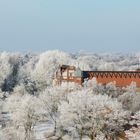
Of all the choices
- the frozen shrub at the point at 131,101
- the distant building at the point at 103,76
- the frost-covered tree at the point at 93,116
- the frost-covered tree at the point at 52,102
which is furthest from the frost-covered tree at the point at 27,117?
the distant building at the point at 103,76

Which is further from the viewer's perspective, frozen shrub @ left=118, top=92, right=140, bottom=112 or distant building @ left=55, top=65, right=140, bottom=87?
distant building @ left=55, top=65, right=140, bottom=87

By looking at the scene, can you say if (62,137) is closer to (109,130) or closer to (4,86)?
(109,130)

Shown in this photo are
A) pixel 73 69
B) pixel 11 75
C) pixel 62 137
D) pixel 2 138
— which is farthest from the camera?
pixel 11 75

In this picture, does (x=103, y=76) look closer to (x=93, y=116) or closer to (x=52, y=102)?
(x=52, y=102)

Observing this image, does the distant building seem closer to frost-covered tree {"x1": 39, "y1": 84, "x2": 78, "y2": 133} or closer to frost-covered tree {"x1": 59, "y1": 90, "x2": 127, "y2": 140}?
frost-covered tree {"x1": 39, "y1": 84, "x2": 78, "y2": 133}

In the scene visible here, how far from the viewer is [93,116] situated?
155 ft

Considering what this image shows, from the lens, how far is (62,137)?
55906mm

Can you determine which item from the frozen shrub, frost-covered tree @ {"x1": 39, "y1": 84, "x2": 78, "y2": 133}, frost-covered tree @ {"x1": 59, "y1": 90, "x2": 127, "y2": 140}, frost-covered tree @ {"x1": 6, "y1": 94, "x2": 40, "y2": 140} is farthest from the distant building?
frost-covered tree @ {"x1": 59, "y1": 90, "x2": 127, "y2": 140}

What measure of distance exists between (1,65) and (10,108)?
5099cm

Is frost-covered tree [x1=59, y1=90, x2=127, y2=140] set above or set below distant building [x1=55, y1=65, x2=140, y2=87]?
below

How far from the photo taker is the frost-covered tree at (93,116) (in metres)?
47.2

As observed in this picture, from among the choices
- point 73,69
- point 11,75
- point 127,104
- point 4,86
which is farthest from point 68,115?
point 11,75

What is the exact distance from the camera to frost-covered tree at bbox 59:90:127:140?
47.2m

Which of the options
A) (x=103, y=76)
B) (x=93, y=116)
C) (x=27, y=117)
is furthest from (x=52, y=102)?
(x=103, y=76)
